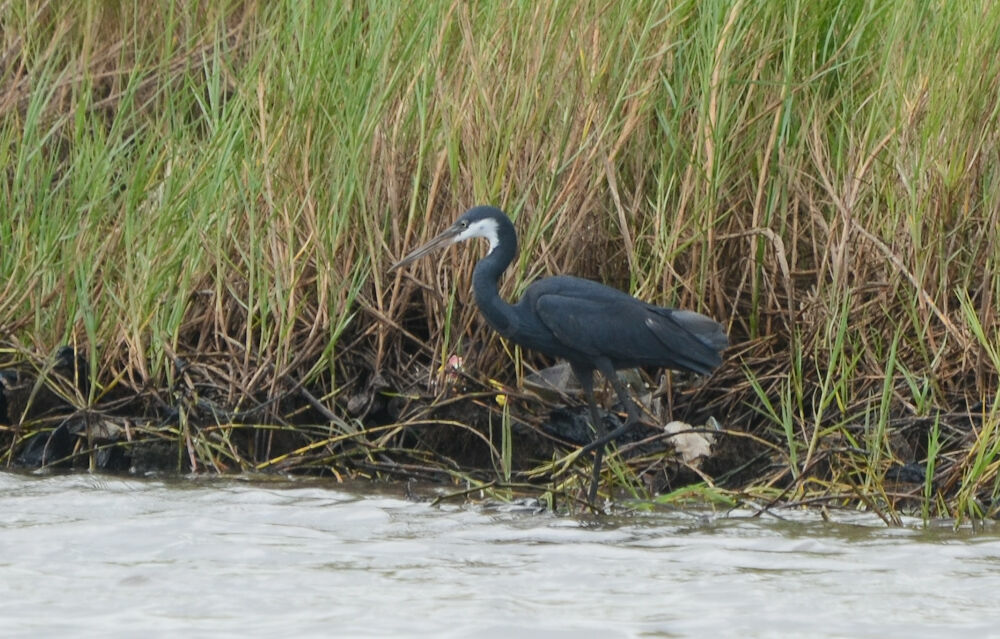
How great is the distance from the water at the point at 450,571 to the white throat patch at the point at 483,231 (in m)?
0.79

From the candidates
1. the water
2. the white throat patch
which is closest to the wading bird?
the white throat patch

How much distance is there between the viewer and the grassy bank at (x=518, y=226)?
5.02 metres

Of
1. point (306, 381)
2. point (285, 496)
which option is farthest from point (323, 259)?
point (285, 496)

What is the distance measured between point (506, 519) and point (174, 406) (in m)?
1.30

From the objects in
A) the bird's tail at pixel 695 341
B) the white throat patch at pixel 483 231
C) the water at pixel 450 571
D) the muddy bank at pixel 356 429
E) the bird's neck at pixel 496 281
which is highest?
the white throat patch at pixel 483 231

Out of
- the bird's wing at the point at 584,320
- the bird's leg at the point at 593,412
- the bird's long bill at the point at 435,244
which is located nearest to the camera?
the bird's leg at the point at 593,412

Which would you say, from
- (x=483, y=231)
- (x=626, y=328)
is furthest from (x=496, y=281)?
(x=626, y=328)

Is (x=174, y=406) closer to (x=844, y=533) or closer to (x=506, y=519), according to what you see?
(x=506, y=519)

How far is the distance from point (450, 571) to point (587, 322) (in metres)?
1.28

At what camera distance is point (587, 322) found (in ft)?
15.9

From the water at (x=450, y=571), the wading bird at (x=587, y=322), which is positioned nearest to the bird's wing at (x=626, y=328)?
the wading bird at (x=587, y=322)

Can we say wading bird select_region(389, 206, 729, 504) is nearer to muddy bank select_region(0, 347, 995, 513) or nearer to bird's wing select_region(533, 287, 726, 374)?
bird's wing select_region(533, 287, 726, 374)

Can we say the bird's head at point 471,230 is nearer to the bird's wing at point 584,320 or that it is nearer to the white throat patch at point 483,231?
the white throat patch at point 483,231

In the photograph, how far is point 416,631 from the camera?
318 cm
